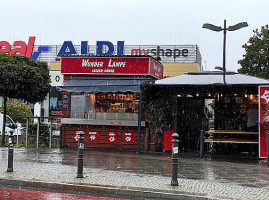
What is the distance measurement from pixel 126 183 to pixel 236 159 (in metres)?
6.91

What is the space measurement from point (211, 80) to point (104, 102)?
4.98 metres

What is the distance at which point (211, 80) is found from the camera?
15.5 metres

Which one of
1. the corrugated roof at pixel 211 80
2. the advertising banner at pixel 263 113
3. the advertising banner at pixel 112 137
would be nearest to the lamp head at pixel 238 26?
the corrugated roof at pixel 211 80

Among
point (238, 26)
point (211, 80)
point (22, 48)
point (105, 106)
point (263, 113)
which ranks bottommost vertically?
point (263, 113)

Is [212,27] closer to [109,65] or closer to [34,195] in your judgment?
[109,65]

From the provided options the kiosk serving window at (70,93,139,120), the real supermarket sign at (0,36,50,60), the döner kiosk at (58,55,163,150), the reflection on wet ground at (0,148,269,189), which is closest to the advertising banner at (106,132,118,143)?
the döner kiosk at (58,55,163,150)

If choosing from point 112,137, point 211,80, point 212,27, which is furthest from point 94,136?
point 212,27

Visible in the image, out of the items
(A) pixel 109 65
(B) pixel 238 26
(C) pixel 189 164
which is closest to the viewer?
(C) pixel 189 164

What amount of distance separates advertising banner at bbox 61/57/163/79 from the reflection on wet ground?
11.5 feet

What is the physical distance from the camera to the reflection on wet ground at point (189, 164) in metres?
10.4

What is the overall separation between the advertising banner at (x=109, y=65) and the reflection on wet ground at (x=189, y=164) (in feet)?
11.5

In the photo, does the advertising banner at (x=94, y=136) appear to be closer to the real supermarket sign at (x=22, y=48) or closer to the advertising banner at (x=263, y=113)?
the advertising banner at (x=263, y=113)

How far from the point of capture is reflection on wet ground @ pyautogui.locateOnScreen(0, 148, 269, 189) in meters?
10.4

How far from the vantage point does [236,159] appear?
587 inches
